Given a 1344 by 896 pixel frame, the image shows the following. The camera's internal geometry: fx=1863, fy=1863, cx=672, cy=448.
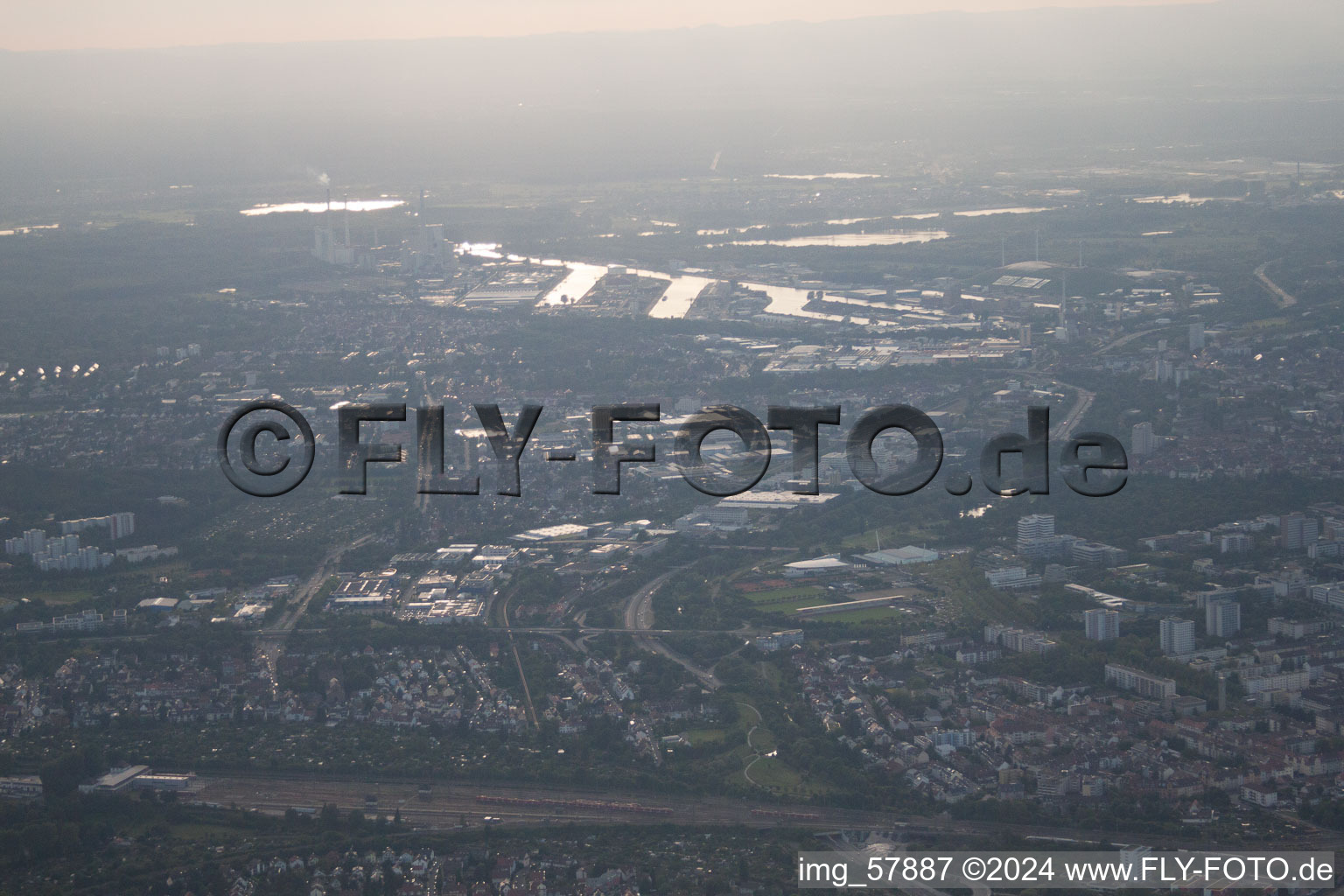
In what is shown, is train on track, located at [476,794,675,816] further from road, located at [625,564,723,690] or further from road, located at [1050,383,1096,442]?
road, located at [1050,383,1096,442]

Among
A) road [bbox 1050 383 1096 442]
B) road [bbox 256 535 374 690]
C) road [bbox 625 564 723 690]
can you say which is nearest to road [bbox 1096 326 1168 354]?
road [bbox 1050 383 1096 442]

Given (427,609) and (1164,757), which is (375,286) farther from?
(1164,757)

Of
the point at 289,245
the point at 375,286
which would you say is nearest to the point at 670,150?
the point at 289,245

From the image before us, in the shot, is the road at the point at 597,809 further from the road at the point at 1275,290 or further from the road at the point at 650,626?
the road at the point at 1275,290

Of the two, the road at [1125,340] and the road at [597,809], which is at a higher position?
the road at [1125,340]

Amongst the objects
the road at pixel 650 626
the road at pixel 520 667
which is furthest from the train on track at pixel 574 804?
the road at pixel 650 626

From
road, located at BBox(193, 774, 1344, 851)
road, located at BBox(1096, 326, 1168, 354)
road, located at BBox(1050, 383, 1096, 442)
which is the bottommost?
road, located at BBox(193, 774, 1344, 851)

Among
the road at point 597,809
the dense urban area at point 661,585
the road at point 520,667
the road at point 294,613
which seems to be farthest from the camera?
the road at point 294,613

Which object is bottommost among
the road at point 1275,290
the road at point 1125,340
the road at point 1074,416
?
the road at point 1074,416

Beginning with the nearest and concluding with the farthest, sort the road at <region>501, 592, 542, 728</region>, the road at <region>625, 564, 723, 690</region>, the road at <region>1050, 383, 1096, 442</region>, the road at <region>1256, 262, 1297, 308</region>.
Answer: the road at <region>501, 592, 542, 728</region>
the road at <region>625, 564, 723, 690</region>
the road at <region>1050, 383, 1096, 442</region>
the road at <region>1256, 262, 1297, 308</region>

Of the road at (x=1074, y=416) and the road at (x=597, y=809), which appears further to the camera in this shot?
the road at (x=1074, y=416)

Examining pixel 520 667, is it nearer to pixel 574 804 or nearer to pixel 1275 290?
pixel 574 804
